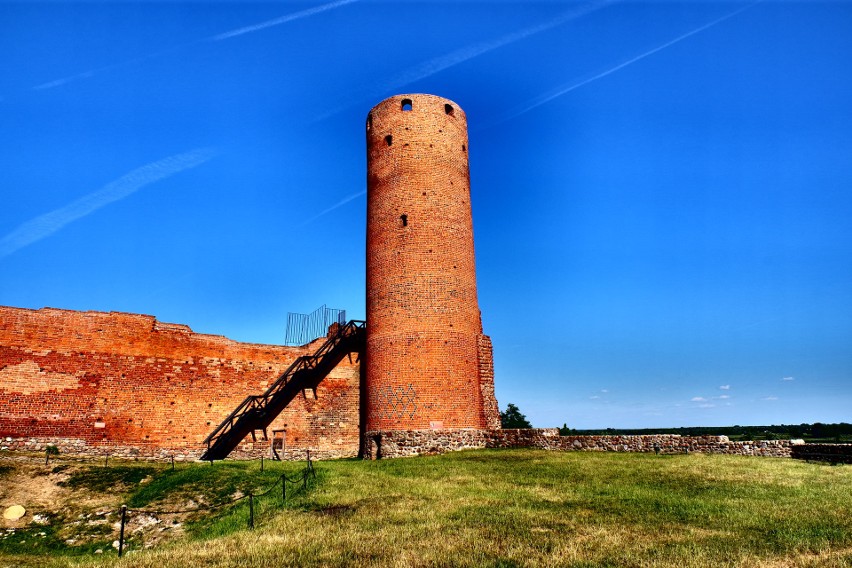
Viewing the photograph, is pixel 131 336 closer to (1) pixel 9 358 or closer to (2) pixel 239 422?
(1) pixel 9 358

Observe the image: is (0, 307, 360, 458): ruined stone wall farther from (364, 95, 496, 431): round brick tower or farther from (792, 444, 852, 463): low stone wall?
(792, 444, 852, 463): low stone wall

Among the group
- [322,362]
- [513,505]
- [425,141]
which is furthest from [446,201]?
[513,505]

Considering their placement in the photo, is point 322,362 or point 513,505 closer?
point 513,505

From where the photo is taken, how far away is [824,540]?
235 inches

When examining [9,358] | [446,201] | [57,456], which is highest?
[446,201]

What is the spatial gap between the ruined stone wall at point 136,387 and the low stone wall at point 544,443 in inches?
105

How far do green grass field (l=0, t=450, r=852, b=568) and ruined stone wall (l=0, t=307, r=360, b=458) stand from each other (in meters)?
2.81

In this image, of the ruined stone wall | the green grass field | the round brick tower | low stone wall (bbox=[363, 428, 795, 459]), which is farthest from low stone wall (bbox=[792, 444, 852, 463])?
the ruined stone wall

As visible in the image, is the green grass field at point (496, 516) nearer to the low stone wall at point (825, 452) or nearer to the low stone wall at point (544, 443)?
the low stone wall at point (544, 443)

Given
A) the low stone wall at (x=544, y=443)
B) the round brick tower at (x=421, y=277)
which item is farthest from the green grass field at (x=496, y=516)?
the round brick tower at (x=421, y=277)

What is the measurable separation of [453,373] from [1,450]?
12.8 metres

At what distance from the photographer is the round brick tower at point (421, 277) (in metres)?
17.0

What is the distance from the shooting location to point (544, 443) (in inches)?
632

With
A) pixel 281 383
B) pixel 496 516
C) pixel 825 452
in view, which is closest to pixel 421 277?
pixel 281 383
